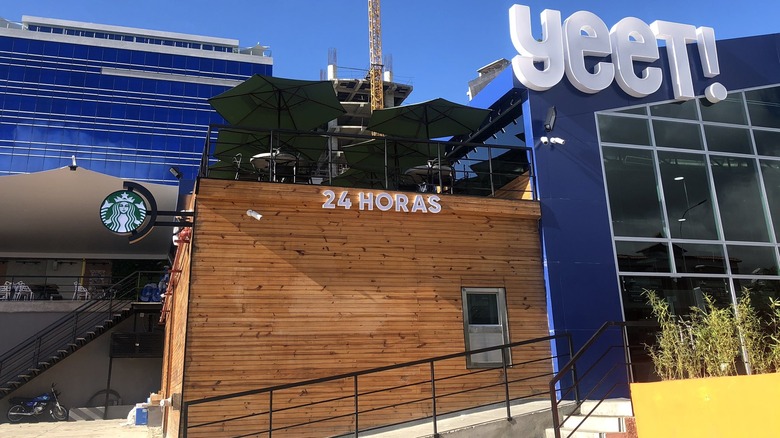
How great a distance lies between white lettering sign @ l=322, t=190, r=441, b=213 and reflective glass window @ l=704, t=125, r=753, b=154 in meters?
5.86

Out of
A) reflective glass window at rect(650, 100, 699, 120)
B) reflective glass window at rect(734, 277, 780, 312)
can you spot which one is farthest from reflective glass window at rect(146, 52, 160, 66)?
reflective glass window at rect(734, 277, 780, 312)

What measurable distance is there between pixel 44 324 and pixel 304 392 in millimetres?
15088

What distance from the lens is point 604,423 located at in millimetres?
7465

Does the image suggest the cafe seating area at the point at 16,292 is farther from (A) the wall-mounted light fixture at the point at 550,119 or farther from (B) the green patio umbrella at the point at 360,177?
(A) the wall-mounted light fixture at the point at 550,119

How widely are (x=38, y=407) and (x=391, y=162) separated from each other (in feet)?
41.0

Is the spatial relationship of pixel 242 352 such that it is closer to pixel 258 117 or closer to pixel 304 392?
pixel 304 392

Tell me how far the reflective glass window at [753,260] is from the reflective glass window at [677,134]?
2.03 metres

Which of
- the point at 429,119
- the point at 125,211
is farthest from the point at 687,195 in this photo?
the point at 125,211

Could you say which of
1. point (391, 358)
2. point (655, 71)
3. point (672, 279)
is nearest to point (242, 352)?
point (391, 358)

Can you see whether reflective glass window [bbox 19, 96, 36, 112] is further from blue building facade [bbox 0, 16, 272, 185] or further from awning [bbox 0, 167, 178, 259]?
awning [bbox 0, 167, 178, 259]

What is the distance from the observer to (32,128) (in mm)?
65875

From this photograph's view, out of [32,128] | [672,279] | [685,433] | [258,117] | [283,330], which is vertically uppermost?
[32,128]

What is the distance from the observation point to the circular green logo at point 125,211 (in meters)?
9.19

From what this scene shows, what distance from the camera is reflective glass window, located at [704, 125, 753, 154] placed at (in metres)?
11.9
